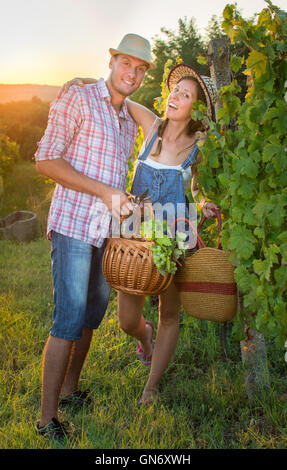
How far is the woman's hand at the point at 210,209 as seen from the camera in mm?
2730

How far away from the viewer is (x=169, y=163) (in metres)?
2.86

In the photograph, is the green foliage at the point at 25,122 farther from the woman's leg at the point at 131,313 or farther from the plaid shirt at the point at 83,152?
the plaid shirt at the point at 83,152

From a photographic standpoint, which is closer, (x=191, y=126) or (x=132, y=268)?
(x=132, y=268)

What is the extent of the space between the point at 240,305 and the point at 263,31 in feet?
4.98

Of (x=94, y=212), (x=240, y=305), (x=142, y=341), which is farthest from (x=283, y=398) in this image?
(x=94, y=212)

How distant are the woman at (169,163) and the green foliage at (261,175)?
40cm

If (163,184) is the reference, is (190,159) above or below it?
above

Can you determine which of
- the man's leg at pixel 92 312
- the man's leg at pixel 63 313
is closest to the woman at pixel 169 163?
the man's leg at pixel 92 312

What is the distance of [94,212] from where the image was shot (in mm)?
2514

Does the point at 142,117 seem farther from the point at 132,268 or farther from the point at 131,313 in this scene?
the point at 131,313

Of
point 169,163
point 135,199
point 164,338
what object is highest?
point 169,163

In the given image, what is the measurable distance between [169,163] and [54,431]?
169cm

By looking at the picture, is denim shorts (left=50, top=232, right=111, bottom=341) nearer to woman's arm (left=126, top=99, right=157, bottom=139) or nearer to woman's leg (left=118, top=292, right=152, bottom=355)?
woman's leg (left=118, top=292, right=152, bottom=355)

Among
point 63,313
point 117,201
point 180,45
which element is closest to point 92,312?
point 63,313
